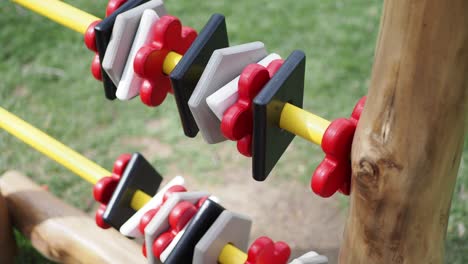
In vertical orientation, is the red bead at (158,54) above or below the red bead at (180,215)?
above

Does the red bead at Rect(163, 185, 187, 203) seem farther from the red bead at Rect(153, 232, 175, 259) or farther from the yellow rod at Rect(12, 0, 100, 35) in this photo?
the yellow rod at Rect(12, 0, 100, 35)

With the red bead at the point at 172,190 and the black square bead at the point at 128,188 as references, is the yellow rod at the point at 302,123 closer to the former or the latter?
the red bead at the point at 172,190

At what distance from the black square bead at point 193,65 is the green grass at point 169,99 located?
1081 mm

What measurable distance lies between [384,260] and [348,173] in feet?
0.44

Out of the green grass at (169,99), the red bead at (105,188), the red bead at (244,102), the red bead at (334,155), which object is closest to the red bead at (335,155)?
the red bead at (334,155)

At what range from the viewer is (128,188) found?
4.84ft

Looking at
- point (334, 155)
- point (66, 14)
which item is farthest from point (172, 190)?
point (334, 155)

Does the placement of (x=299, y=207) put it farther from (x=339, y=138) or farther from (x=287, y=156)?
(x=339, y=138)

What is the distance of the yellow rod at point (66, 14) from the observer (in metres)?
1.32

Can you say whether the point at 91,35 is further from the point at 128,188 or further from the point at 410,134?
the point at 410,134

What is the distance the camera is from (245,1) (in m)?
3.00

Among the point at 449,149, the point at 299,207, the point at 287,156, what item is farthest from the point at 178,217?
the point at 287,156

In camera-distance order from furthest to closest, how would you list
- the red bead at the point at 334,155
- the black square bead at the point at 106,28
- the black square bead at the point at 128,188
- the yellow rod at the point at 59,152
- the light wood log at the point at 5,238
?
the light wood log at the point at 5,238, the yellow rod at the point at 59,152, the black square bead at the point at 128,188, the black square bead at the point at 106,28, the red bead at the point at 334,155

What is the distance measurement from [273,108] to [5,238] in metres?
1.13
